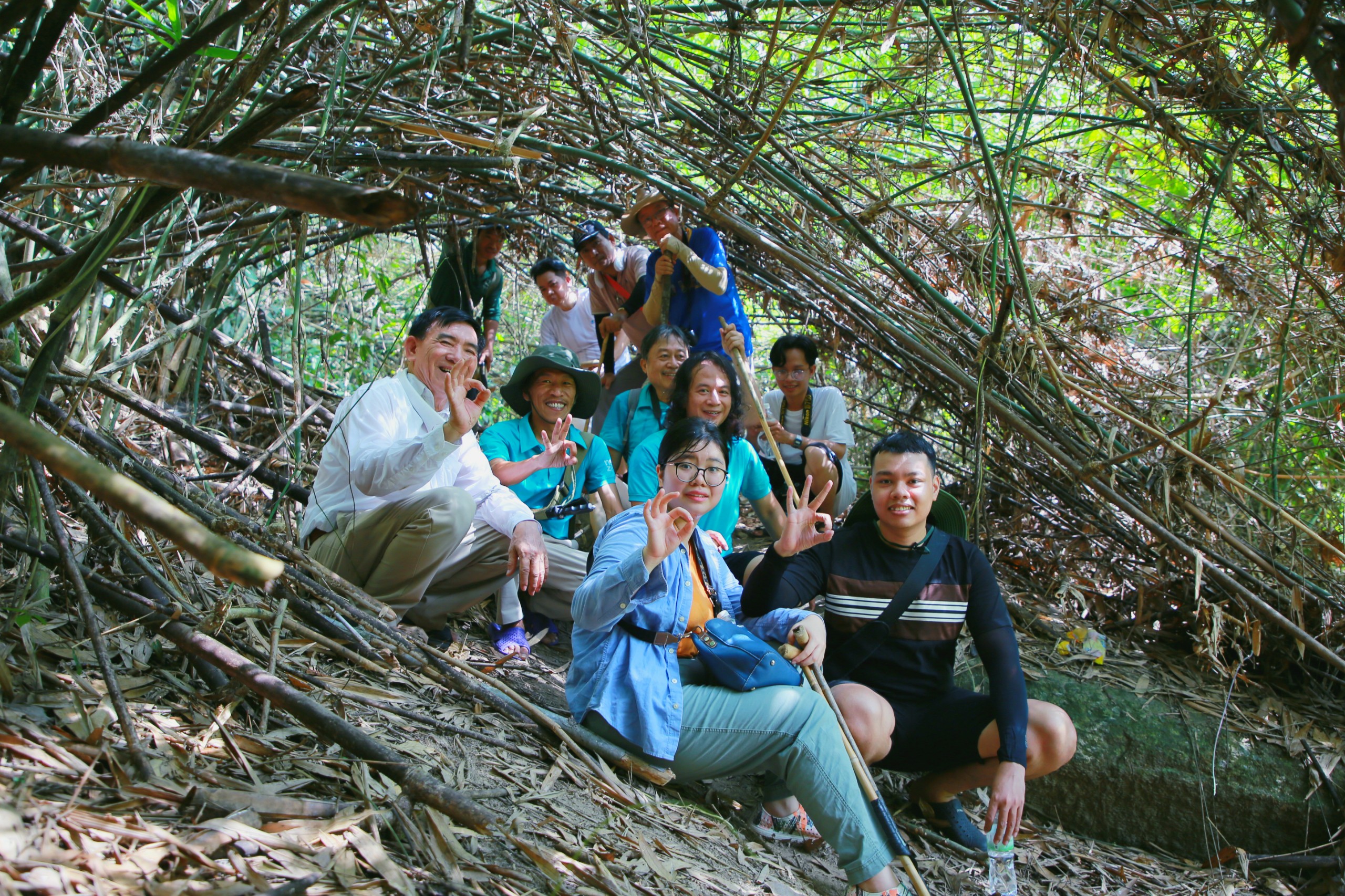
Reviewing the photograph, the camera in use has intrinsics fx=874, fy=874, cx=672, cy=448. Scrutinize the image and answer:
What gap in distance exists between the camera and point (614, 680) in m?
2.37

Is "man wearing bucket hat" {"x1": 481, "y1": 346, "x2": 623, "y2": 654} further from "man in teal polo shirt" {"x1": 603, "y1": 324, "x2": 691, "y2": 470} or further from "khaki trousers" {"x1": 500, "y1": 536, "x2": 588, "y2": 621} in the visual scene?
Result: "man in teal polo shirt" {"x1": 603, "y1": 324, "x2": 691, "y2": 470}

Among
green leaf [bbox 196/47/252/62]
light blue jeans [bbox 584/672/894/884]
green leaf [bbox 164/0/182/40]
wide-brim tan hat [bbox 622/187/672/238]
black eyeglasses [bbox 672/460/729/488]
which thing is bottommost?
light blue jeans [bbox 584/672/894/884]

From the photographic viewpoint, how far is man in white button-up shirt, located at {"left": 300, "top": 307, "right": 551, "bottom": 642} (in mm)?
2926

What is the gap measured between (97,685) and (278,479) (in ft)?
5.58

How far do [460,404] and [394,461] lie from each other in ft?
1.23

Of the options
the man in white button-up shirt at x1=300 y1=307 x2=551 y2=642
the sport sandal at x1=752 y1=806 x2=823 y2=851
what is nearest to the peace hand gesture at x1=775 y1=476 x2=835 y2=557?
the sport sandal at x1=752 y1=806 x2=823 y2=851

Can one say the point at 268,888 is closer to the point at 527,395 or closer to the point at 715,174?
the point at 527,395

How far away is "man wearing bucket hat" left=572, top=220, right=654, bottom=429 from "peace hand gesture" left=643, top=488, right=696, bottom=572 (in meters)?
2.47

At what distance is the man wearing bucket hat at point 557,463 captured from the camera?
3.52m

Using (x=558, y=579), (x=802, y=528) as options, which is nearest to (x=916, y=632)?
(x=802, y=528)

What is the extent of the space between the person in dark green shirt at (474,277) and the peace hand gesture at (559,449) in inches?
55.8

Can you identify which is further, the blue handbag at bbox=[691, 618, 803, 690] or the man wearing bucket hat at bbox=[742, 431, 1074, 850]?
the man wearing bucket hat at bbox=[742, 431, 1074, 850]

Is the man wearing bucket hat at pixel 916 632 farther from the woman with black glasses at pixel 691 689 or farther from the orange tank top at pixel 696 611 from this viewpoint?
the woman with black glasses at pixel 691 689

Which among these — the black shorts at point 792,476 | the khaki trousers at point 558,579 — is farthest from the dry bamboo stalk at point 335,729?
the black shorts at point 792,476
